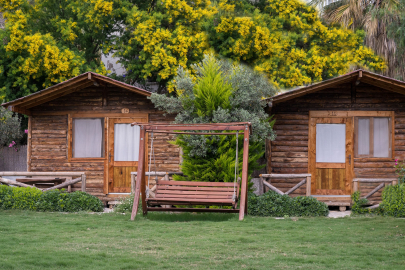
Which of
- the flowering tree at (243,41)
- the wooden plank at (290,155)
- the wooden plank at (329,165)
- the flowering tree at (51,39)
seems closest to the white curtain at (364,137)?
the wooden plank at (329,165)

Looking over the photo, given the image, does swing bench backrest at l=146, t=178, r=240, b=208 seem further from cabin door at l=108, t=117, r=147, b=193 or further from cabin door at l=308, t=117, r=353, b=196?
cabin door at l=308, t=117, r=353, b=196

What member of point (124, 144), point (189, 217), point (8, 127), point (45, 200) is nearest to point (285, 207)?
point (189, 217)

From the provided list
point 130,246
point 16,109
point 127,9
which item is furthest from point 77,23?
point 130,246

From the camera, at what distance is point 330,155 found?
1457 centimetres

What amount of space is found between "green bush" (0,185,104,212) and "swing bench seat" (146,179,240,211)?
2.22m

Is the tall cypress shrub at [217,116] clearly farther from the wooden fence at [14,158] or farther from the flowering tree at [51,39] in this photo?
the wooden fence at [14,158]

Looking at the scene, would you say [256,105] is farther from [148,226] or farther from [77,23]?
[77,23]

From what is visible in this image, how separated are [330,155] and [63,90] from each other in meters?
Answer: 7.68

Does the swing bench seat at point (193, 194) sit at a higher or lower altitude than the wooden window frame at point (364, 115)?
lower

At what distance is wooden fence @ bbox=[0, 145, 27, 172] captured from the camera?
68.2 ft

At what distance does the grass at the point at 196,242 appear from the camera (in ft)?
20.2

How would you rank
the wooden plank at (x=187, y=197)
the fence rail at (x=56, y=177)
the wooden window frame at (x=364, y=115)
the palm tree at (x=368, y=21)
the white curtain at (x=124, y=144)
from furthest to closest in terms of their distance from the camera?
the palm tree at (x=368, y=21) < the white curtain at (x=124, y=144) < the wooden window frame at (x=364, y=115) < the fence rail at (x=56, y=177) < the wooden plank at (x=187, y=197)

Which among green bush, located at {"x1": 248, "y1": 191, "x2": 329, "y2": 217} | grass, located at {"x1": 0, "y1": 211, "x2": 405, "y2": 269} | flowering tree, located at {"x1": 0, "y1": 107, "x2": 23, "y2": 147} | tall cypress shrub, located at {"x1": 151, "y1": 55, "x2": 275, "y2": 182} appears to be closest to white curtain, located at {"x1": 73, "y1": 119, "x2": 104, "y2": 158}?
tall cypress shrub, located at {"x1": 151, "y1": 55, "x2": 275, "y2": 182}

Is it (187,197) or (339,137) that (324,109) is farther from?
(187,197)
